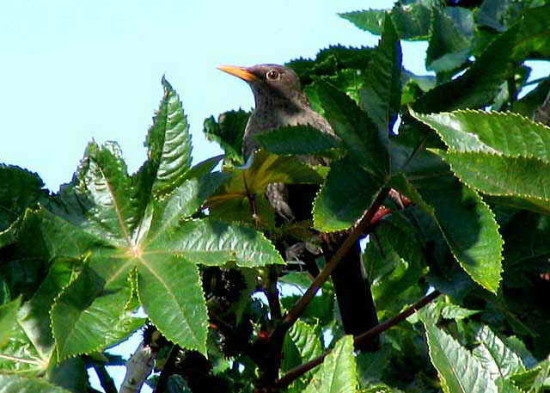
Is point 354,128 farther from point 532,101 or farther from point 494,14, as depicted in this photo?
point 494,14

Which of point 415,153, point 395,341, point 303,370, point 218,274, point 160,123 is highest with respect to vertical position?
point 160,123

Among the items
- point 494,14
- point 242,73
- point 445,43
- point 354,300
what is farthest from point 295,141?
point 242,73

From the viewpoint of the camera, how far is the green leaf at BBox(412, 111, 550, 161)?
2.11 meters

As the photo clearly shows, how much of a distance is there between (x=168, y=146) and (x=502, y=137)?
2.38ft

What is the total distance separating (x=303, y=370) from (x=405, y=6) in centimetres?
199

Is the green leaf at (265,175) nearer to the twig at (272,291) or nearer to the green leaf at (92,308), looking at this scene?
the twig at (272,291)

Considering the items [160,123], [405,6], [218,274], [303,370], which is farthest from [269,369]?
[405,6]

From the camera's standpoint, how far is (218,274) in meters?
2.50

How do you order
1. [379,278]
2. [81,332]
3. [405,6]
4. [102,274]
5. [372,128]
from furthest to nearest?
[405,6]
[379,278]
[372,128]
[102,274]
[81,332]

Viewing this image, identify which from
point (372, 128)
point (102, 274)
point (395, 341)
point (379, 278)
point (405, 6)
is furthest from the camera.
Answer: point (405, 6)

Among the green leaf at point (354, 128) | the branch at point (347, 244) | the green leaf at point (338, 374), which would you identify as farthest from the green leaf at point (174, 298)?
the green leaf at point (354, 128)

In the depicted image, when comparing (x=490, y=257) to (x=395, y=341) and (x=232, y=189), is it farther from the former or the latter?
(x=395, y=341)

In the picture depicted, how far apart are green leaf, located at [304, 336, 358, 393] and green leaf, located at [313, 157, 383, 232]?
31 centimetres

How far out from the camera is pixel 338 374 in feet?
6.58
